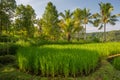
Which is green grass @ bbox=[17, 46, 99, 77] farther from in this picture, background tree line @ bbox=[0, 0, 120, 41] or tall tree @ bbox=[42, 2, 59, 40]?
tall tree @ bbox=[42, 2, 59, 40]

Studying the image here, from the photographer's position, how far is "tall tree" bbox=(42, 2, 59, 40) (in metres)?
35.1

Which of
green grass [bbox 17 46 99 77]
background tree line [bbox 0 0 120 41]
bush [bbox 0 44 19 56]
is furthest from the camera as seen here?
background tree line [bbox 0 0 120 41]

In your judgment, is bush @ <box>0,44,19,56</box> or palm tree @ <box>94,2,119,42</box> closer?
bush @ <box>0,44,19,56</box>

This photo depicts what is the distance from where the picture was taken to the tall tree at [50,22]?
115ft

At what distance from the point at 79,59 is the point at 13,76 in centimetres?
215

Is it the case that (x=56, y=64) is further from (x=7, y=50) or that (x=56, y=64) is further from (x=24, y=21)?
(x=24, y=21)

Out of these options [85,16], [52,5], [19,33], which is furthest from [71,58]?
[85,16]

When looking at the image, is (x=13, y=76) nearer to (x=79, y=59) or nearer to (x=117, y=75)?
(x=79, y=59)

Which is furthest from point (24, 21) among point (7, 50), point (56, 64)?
point (56, 64)

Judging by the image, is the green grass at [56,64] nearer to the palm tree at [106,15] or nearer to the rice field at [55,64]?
the rice field at [55,64]

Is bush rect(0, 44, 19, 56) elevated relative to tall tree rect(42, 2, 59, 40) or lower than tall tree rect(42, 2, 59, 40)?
lower

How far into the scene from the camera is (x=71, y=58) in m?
6.21

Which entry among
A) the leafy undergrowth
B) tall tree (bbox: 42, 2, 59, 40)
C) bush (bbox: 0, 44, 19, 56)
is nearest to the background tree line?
tall tree (bbox: 42, 2, 59, 40)

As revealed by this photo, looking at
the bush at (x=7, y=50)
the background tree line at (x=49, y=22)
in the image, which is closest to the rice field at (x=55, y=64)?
the bush at (x=7, y=50)
